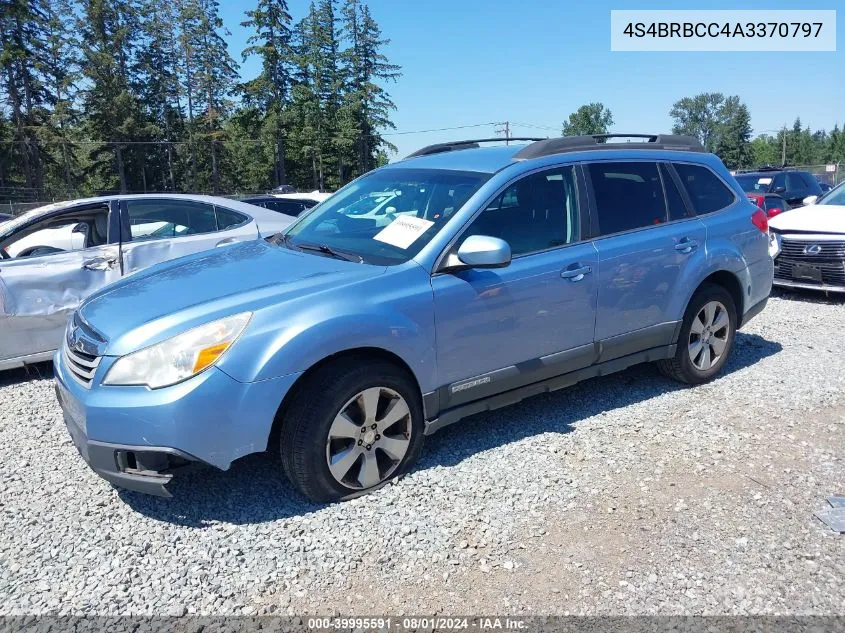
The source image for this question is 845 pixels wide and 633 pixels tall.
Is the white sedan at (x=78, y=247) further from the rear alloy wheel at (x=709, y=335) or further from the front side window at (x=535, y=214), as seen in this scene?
the rear alloy wheel at (x=709, y=335)

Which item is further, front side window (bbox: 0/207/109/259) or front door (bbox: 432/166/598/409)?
front side window (bbox: 0/207/109/259)

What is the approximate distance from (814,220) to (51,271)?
8.87 metres

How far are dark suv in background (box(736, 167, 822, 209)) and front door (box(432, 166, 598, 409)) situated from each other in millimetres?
11648

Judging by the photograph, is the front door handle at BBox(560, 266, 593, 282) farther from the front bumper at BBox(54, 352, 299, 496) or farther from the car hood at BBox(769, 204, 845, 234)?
the car hood at BBox(769, 204, 845, 234)

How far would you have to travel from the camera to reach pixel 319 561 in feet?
9.87

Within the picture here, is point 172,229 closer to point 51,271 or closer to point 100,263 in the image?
point 100,263

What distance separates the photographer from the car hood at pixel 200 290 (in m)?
3.11

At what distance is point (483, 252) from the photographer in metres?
3.52

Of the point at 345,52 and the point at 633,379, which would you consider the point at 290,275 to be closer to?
the point at 633,379

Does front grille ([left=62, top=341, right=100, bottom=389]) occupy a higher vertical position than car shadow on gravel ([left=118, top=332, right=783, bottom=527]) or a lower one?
higher

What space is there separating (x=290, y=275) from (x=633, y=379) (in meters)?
3.17

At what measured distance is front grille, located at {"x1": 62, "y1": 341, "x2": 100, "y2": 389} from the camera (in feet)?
10.4

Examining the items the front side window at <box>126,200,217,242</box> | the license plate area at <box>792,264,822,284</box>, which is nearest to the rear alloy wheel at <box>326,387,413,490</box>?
the front side window at <box>126,200,217,242</box>

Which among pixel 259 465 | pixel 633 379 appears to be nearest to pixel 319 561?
pixel 259 465
